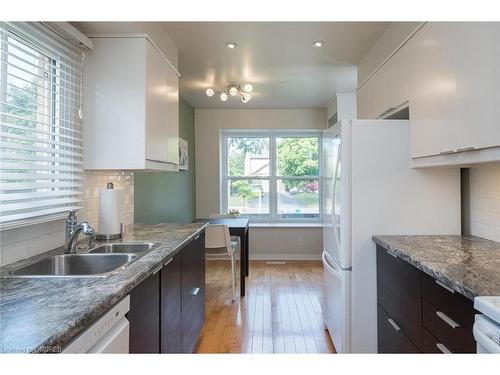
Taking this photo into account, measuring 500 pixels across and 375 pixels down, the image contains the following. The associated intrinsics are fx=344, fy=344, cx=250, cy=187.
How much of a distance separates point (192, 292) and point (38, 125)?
1383 mm

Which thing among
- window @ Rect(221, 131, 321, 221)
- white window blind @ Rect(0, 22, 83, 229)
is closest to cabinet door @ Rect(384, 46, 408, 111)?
white window blind @ Rect(0, 22, 83, 229)

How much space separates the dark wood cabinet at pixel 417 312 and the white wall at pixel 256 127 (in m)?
3.33

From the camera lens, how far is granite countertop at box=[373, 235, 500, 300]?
4.10 feet

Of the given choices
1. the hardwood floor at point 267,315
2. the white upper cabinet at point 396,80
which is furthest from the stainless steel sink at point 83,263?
the white upper cabinet at point 396,80

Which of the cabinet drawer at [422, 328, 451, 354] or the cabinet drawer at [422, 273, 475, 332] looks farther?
the cabinet drawer at [422, 328, 451, 354]

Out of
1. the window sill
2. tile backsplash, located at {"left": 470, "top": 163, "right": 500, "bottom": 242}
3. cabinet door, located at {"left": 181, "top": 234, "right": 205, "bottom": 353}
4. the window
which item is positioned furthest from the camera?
the window

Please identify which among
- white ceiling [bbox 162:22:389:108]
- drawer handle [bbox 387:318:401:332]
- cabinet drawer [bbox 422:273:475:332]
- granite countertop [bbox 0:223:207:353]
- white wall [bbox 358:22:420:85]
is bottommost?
drawer handle [bbox 387:318:401:332]

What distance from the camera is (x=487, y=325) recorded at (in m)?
1.08

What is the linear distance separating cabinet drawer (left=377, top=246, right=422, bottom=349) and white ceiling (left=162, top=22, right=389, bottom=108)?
1741 mm

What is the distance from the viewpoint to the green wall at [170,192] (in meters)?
3.23

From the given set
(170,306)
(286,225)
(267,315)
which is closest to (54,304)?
(170,306)

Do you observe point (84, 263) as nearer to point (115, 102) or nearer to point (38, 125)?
point (38, 125)

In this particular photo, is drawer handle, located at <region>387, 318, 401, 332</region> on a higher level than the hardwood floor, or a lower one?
higher

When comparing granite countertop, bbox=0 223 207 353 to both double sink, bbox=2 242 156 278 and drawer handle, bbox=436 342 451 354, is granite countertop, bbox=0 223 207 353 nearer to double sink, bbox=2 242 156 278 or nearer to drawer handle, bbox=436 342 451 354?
double sink, bbox=2 242 156 278
